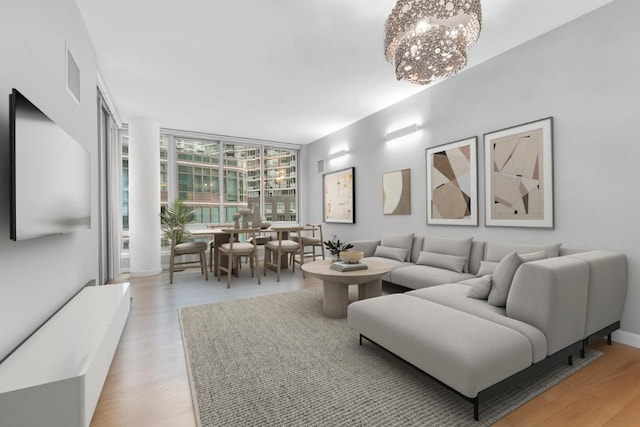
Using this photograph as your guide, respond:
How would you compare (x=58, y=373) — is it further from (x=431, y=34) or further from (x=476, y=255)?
(x=476, y=255)

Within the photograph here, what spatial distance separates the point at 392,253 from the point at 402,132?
184cm

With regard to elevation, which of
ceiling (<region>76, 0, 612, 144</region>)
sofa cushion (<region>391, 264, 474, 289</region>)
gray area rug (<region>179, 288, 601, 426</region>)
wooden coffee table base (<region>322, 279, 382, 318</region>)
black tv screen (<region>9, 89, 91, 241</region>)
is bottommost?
gray area rug (<region>179, 288, 601, 426</region>)

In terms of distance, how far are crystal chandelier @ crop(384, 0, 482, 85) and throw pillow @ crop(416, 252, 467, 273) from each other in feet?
6.73

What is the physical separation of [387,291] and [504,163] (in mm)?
2095

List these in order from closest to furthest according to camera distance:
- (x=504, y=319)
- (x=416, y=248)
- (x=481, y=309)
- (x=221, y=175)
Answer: (x=504, y=319)
(x=481, y=309)
(x=416, y=248)
(x=221, y=175)

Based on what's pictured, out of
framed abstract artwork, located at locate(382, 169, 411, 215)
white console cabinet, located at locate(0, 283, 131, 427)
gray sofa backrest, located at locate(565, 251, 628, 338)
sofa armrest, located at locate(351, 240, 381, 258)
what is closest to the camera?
white console cabinet, located at locate(0, 283, 131, 427)

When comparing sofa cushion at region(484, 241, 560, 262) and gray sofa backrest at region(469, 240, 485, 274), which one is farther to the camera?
gray sofa backrest at region(469, 240, 485, 274)

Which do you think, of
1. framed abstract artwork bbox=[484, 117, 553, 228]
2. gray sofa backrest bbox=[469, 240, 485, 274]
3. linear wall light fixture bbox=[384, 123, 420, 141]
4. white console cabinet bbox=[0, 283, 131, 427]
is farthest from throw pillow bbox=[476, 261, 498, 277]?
white console cabinet bbox=[0, 283, 131, 427]

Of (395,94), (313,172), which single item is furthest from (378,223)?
(313,172)

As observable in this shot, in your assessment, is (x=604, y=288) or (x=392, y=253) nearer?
(x=604, y=288)

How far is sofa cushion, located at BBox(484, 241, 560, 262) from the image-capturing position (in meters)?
2.65

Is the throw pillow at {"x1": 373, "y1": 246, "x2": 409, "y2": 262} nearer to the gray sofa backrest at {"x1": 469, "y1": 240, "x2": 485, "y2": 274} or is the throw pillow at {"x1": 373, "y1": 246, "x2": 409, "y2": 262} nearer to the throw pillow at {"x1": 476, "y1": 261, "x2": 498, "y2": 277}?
the gray sofa backrest at {"x1": 469, "y1": 240, "x2": 485, "y2": 274}

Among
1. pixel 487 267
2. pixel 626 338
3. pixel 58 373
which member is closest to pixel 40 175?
pixel 58 373

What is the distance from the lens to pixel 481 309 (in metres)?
2.08
